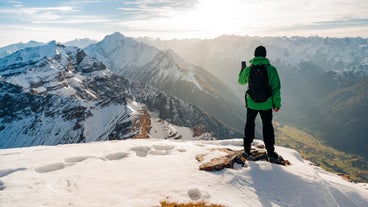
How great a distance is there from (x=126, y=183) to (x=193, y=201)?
104 inches

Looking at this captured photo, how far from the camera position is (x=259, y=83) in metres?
14.2

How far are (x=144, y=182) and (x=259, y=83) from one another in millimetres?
6779

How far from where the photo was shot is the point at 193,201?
416 inches

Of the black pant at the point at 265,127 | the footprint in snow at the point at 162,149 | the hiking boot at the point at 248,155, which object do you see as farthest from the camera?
the footprint in snow at the point at 162,149

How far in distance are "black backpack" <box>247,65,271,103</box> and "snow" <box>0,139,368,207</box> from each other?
3156 millimetres

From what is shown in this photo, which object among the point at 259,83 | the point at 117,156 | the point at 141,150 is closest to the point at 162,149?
the point at 141,150

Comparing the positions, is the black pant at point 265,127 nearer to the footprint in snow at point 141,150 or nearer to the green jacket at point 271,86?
the green jacket at point 271,86

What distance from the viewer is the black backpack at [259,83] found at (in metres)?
14.2

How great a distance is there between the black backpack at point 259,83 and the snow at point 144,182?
316 cm

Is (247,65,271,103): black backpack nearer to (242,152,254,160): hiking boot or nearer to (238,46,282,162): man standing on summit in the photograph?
(238,46,282,162): man standing on summit

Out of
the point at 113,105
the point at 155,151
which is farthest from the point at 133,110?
the point at 155,151

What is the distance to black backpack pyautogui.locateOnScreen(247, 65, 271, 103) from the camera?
14.2 meters

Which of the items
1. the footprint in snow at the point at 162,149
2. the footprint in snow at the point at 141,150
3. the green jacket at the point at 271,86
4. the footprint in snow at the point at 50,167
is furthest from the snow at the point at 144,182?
the green jacket at the point at 271,86

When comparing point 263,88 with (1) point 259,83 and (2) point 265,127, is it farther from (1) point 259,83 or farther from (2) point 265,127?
(2) point 265,127
